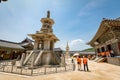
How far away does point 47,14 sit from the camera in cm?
1767

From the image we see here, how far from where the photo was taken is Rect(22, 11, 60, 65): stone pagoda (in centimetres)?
1408

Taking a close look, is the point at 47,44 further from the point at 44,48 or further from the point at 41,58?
the point at 41,58

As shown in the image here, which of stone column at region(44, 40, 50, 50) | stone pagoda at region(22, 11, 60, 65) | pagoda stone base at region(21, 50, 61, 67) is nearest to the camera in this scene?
pagoda stone base at region(21, 50, 61, 67)

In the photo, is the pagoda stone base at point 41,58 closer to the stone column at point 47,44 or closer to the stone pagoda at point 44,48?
the stone pagoda at point 44,48

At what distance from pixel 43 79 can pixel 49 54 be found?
814cm

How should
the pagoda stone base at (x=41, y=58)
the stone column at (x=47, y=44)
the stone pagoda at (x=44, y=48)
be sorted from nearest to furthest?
the pagoda stone base at (x=41, y=58) < the stone pagoda at (x=44, y=48) < the stone column at (x=47, y=44)

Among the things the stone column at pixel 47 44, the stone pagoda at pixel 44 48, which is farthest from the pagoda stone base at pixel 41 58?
the stone column at pixel 47 44

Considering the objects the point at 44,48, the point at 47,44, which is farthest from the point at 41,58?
the point at 47,44

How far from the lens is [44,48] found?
15.6 metres

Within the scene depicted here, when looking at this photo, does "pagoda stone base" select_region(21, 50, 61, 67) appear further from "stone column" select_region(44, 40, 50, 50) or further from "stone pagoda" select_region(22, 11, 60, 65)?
"stone column" select_region(44, 40, 50, 50)

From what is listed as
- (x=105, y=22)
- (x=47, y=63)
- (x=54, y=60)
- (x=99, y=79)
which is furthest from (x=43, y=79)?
(x=105, y=22)

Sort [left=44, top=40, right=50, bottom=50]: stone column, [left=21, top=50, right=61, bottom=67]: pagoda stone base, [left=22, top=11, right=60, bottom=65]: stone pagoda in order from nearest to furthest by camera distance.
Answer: [left=21, top=50, right=61, bottom=67]: pagoda stone base < [left=22, top=11, right=60, bottom=65]: stone pagoda < [left=44, top=40, right=50, bottom=50]: stone column

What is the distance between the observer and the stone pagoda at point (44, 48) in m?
14.1

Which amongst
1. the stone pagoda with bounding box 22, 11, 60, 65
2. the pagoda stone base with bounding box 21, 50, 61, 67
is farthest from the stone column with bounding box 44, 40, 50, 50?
the pagoda stone base with bounding box 21, 50, 61, 67
